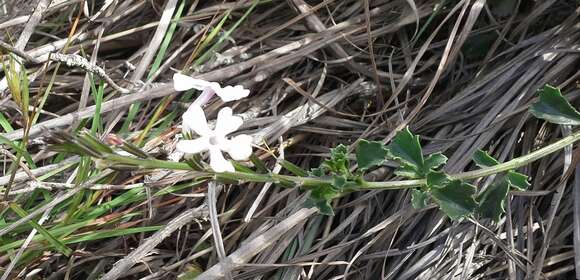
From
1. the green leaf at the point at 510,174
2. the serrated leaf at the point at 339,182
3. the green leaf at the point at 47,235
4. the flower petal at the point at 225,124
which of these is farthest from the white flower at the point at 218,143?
the green leaf at the point at 47,235

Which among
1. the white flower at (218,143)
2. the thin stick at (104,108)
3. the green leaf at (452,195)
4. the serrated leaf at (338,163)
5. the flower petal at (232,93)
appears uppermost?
the flower petal at (232,93)

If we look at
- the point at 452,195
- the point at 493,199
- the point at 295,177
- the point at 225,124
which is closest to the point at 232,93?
the point at 225,124

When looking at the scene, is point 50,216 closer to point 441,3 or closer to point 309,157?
point 309,157

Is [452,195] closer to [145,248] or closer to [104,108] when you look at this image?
[145,248]

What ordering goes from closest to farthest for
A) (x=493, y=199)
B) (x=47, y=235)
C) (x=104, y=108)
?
(x=493, y=199) → (x=47, y=235) → (x=104, y=108)

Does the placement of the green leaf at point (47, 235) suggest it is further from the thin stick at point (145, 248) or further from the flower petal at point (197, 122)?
the flower petal at point (197, 122)

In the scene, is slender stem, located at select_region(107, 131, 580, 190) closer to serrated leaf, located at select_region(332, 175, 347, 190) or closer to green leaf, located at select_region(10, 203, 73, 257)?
serrated leaf, located at select_region(332, 175, 347, 190)
